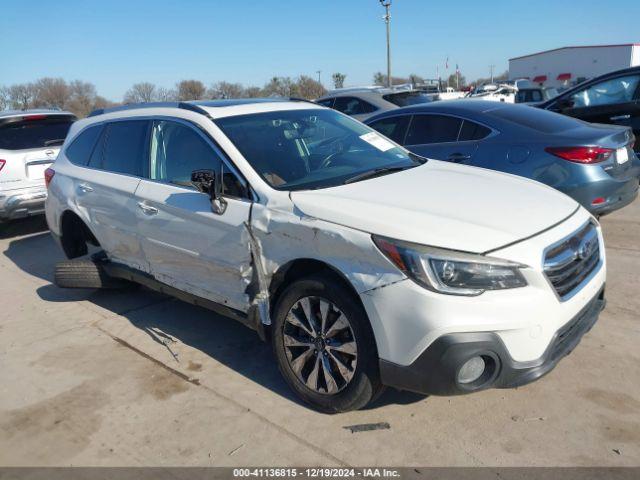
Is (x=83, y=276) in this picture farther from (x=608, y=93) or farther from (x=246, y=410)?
(x=608, y=93)

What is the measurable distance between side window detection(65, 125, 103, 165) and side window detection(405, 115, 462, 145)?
3336 mm

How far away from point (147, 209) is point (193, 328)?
42.1 inches

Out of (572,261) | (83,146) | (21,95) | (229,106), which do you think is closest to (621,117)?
(572,261)

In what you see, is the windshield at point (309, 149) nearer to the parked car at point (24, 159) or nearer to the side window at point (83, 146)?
the side window at point (83, 146)

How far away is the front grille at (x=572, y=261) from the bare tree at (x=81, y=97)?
32.4 meters

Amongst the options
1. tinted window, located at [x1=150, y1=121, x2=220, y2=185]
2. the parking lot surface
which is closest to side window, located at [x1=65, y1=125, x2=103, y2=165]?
tinted window, located at [x1=150, y1=121, x2=220, y2=185]

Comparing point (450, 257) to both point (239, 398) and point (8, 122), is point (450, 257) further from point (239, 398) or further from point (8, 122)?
point (8, 122)

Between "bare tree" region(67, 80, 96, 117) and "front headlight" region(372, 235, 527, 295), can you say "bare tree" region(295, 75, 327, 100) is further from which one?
"front headlight" region(372, 235, 527, 295)

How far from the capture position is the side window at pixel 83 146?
514 centimetres

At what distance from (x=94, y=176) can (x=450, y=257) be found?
11.2 ft

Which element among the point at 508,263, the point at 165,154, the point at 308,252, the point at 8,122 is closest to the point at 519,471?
the point at 508,263

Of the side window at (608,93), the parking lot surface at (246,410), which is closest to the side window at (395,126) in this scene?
the parking lot surface at (246,410)

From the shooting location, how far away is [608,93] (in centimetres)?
853

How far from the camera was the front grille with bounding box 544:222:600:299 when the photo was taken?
2871 millimetres
